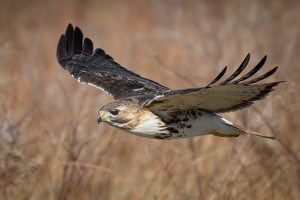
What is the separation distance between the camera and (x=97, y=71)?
517 cm

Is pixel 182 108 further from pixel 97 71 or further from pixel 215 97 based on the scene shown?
pixel 97 71

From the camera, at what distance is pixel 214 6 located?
10.8m

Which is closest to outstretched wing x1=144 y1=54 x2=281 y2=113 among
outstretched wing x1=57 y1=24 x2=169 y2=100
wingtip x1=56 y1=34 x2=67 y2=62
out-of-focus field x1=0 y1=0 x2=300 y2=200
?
out-of-focus field x1=0 y1=0 x2=300 y2=200

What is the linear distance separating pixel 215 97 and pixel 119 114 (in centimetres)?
96

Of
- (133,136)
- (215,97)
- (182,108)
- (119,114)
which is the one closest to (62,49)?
(133,136)

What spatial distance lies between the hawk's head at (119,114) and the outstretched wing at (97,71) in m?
0.64

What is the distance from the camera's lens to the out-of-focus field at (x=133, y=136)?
3.94 meters

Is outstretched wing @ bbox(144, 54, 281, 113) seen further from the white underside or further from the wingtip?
the wingtip

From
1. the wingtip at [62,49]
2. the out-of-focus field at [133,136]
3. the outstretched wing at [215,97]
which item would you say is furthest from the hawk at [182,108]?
the wingtip at [62,49]

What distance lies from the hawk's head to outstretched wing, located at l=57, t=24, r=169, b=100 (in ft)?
2.10

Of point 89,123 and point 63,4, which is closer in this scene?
point 89,123

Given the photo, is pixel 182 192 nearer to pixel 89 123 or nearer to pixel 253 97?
pixel 253 97

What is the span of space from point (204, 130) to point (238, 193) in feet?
2.48

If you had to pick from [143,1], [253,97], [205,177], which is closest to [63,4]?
[143,1]
